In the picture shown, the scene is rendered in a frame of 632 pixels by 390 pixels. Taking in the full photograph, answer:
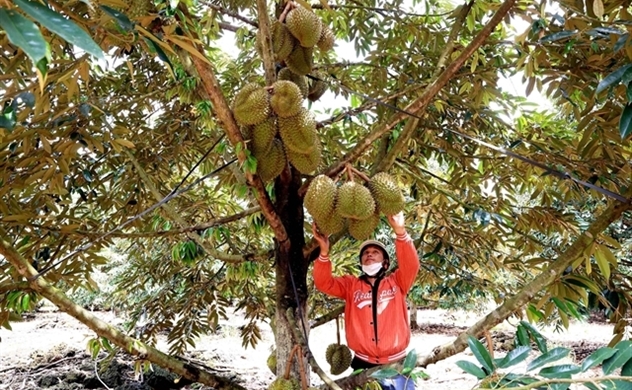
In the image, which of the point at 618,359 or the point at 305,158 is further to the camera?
the point at 305,158

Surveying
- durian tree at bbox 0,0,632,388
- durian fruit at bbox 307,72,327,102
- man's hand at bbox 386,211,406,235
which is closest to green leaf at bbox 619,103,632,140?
durian tree at bbox 0,0,632,388

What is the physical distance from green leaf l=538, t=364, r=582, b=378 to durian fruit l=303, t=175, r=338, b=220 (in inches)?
43.1

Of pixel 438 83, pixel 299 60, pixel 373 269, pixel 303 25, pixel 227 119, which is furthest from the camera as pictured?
pixel 373 269

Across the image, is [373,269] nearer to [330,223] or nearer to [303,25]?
[330,223]

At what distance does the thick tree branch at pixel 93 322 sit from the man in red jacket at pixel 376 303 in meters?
0.75

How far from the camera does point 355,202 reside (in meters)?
1.83

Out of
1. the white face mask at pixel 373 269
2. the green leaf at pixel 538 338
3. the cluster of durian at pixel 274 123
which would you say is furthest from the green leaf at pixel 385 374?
the white face mask at pixel 373 269

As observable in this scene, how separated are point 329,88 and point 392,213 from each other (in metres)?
1.31

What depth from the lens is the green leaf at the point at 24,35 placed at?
0.52 m

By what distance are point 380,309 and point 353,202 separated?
785mm

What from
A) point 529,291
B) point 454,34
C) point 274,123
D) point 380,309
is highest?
point 454,34

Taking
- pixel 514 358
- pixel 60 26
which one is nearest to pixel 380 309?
pixel 514 358

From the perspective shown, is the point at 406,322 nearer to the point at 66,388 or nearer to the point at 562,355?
the point at 562,355

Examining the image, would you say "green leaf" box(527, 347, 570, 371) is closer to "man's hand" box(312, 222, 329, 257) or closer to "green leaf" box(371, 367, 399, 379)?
"green leaf" box(371, 367, 399, 379)
